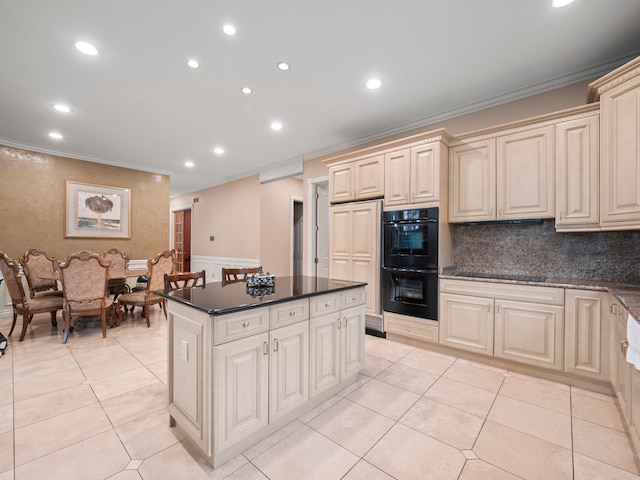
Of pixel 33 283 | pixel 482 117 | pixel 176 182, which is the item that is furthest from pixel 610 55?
pixel 176 182

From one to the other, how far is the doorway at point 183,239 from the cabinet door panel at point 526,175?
8199 mm

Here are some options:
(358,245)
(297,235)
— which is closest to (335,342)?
(358,245)

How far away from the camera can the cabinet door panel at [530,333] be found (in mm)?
2545

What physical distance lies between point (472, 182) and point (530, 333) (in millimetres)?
1593

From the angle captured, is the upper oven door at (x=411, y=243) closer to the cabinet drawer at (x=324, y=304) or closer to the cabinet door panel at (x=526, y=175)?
the cabinet door panel at (x=526, y=175)

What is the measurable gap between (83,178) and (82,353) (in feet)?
11.9

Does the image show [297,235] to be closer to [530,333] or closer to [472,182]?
[472,182]

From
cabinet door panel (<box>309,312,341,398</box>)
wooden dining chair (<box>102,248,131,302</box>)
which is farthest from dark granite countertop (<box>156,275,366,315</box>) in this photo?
wooden dining chair (<box>102,248,131,302</box>)

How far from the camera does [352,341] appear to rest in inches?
98.3

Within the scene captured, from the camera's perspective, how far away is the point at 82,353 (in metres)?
3.18

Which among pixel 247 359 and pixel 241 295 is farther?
pixel 241 295

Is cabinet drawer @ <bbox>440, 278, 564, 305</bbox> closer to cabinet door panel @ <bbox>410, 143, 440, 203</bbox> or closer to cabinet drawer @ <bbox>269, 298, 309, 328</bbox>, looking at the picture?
cabinet door panel @ <bbox>410, 143, 440, 203</bbox>

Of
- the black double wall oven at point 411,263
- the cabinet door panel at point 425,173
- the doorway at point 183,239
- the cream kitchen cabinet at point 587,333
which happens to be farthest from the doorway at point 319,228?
the doorway at point 183,239

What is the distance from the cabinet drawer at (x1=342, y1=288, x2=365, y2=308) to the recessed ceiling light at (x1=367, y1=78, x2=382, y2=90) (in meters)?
2.07
